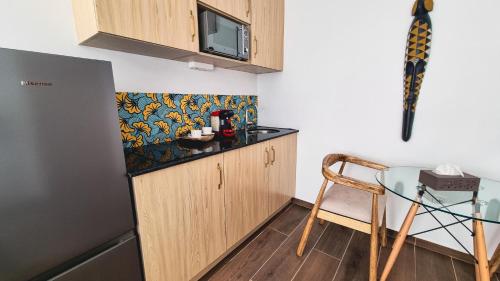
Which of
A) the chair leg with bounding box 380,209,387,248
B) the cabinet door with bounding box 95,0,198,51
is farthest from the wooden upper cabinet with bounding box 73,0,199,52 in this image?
the chair leg with bounding box 380,209,387,248

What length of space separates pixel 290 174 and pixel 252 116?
2.81ft

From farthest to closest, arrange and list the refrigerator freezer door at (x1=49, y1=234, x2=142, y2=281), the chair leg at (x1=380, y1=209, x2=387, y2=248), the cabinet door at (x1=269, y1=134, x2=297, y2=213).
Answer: the cabinet door at (x1=269, y1=134, x2=297, y2=213)
the chair leg at (x1=380, y1=209, x2=387, y2=248)
the refrigerator freezer door at (x1=49, y1=234, x2=142, y2=281)

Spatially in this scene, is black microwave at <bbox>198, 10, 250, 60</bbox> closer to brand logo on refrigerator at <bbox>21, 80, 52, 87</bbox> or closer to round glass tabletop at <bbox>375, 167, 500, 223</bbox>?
brand logo on refrigerator at <bbox>21, 80, 52, 87</bbox>

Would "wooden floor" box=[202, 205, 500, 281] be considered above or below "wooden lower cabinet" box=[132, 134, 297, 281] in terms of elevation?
below

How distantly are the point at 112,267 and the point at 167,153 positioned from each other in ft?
2.08

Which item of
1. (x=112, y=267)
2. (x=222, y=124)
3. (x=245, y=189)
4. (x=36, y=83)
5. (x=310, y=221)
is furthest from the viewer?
(x=222, y=124)

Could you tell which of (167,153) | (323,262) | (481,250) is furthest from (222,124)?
(481,250)

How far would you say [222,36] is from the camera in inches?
61.5

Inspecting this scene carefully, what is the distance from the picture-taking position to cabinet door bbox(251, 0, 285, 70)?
1.87 metres

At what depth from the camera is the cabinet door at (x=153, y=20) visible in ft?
3.29

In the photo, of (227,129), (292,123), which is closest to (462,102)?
(292,123)

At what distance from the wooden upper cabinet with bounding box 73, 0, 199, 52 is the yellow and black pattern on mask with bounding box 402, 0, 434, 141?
1.63m

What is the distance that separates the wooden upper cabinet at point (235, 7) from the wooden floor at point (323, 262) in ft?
6.32

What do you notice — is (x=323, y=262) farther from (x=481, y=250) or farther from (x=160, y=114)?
(x=160, y=114)
